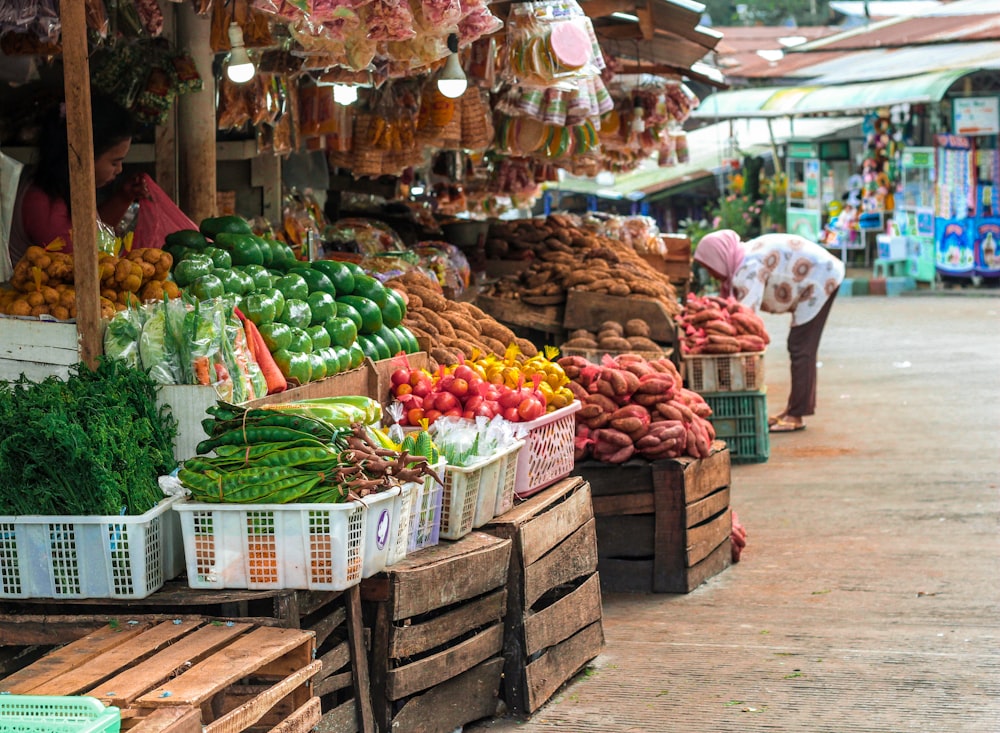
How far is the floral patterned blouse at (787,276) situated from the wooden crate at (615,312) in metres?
1.61

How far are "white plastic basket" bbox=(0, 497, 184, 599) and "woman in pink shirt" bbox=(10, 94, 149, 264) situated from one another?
1.90 meters

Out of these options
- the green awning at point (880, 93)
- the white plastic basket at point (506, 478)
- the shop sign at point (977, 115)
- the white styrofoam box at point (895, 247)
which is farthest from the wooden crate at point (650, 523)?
the white styrofoam box at point (895, 247)

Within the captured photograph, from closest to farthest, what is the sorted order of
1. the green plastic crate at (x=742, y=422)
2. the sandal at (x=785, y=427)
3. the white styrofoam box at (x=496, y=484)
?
1. the white styrofoam box at (x=496, y=484)
2. the green plastic crate at (x=742, y=422)
3. the sandal at (x=785, y=427)

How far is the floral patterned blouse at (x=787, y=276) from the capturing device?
10.1 metres

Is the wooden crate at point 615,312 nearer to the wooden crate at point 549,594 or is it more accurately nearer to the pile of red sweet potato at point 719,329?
the pile of red sweet potato at point 719,329

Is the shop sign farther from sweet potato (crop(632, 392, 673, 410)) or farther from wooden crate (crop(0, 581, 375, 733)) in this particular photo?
wooden crate (crop(0, 581, 375, 733))

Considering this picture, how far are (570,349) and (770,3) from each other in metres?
34.4

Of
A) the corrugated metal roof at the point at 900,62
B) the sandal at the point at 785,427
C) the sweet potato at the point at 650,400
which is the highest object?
the corrugated metal roof at the point at 900,62

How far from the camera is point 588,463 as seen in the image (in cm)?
602

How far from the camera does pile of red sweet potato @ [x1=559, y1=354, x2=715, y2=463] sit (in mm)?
5973

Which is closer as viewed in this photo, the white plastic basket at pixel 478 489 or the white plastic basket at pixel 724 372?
the white plastic basket at pixel 478 489

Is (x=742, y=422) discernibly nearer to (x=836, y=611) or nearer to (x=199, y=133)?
(x=836, y=611)

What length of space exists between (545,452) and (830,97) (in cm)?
1853

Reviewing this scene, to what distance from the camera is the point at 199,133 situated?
645 centimetres
